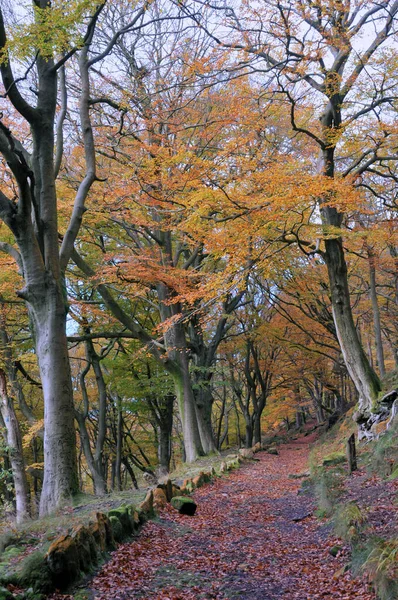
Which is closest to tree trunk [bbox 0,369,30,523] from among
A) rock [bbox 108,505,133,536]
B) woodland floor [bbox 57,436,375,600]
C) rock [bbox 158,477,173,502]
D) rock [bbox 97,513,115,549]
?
rock [bbox 158,477,173,502]

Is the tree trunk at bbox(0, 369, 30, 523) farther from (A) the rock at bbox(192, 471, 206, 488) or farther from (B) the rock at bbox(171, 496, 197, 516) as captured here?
(B) the rock at bbox(171, 496, 197, 516)

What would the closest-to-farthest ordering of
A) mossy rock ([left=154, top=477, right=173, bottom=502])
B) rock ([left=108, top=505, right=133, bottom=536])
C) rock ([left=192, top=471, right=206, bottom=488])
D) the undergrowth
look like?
the undergrowth < rock ([left=108, top=505, right=133, bottom=536]) < mossy rock ([left=154, top=477, right=173, bottom=502]) < rock ([left=192, top=471, right=206, bottom=488])

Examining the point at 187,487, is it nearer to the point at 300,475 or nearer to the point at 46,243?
the point at 300,475

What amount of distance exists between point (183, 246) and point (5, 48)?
9.14 m

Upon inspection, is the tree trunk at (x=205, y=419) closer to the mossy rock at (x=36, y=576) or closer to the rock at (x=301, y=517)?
the rock at (x=301, y=517)

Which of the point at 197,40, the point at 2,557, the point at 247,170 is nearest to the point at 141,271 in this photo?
the point at 247,170

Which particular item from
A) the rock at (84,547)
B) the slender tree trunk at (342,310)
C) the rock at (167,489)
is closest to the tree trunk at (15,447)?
the rock at (167,489)

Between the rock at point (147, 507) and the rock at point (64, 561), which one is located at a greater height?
the rock at point (64, 561)

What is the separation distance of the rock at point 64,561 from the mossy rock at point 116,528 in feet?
4.11

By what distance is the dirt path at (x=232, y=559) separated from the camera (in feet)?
13.2

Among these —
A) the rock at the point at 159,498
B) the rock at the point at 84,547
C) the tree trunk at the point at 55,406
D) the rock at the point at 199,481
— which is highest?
the tree trunk at the point at 55,406

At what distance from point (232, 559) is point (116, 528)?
1.34m

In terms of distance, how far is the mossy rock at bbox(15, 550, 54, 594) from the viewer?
136 inches

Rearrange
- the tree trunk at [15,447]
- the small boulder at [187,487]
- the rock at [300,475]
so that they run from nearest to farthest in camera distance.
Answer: the small boulder at [187,487]
the rock at [300,475]
the tree trunk at [15,447]
